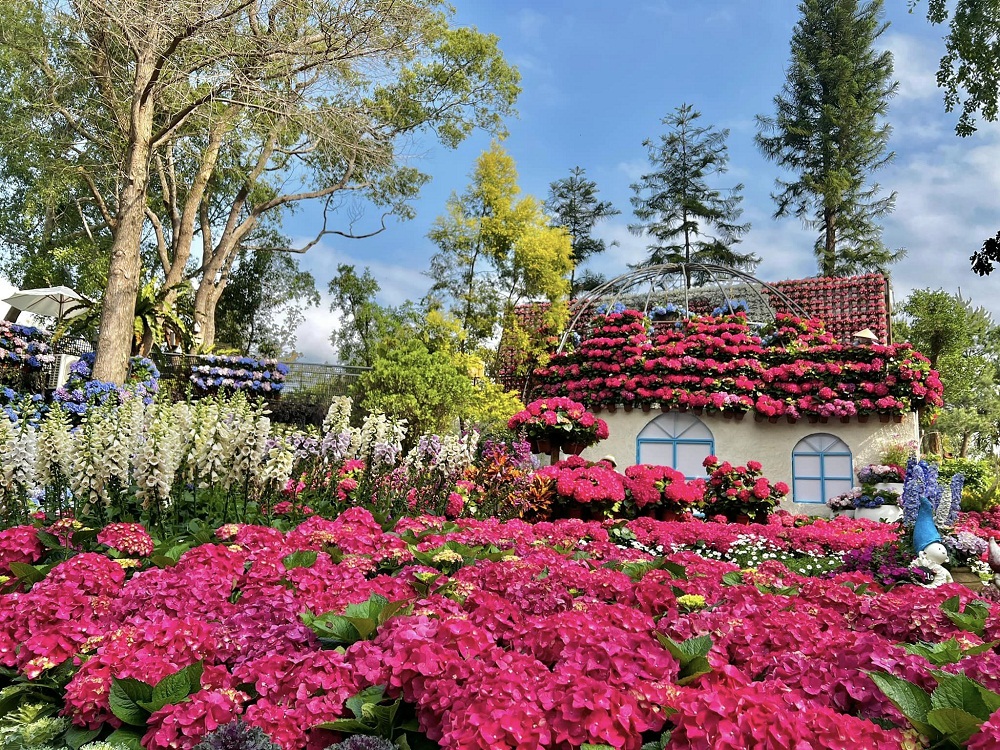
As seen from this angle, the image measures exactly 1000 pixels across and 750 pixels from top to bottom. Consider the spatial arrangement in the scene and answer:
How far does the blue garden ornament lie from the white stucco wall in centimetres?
745

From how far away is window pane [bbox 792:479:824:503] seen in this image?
440 inches

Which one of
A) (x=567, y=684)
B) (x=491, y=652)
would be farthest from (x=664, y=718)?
(x=491, y=652)

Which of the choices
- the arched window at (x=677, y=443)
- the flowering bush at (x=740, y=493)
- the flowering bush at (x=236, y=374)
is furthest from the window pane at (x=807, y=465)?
the flowering bush at (x=236, y=374)

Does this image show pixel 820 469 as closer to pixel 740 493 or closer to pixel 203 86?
pixel 740 493

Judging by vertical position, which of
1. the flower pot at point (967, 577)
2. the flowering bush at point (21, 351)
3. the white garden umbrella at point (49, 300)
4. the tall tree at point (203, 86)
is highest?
the tall tree at point (203, 86)

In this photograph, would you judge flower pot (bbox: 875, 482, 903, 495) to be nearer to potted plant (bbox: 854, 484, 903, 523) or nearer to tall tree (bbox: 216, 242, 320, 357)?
potted plant (bbox: 854, 484, 903, 523)

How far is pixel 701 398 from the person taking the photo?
1118 cm

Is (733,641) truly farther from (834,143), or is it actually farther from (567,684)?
(834,143)

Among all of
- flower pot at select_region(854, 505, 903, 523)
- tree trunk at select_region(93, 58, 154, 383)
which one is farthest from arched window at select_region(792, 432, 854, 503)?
tree trunk at select_region(93, 58, 154, 383)

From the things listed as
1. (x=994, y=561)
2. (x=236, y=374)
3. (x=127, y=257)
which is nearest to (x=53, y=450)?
(x=994, y=561)

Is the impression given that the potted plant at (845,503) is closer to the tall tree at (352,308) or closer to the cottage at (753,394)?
the cottage at (753,394)

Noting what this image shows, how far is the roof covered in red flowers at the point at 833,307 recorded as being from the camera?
1384 cm

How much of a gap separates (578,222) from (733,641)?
22711 mm

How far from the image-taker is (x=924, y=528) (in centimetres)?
381
